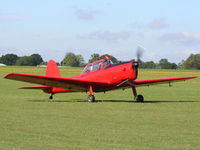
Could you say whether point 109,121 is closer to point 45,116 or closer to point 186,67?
point 45,116

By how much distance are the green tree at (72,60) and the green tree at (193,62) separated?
3326 cm

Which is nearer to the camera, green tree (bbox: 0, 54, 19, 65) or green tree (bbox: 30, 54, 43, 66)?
green tree (bbox: 30, 54, 43, 66)

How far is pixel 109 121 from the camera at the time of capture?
11422mm

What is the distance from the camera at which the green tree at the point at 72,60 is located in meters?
145

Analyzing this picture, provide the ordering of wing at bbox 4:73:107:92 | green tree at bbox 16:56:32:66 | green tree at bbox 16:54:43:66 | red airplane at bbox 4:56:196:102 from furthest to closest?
green tree at bbox 16:54:43:66
green tree at bbox 16:56:32:66
red airplane at bbox 4:56:196:102
wing at bbox 4:73:107:92

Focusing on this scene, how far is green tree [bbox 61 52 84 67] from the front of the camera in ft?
474

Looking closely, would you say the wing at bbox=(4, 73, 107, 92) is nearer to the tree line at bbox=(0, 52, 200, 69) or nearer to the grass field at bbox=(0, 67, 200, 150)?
the grass field at bbox=(0, 67, 200, 150)

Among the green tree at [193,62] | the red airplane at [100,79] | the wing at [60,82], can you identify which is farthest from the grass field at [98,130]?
the green tree at [193,62]

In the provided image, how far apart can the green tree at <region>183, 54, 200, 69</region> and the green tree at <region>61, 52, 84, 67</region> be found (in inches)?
1310

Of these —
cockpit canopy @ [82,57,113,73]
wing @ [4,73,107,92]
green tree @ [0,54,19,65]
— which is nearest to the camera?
wing @ [4,73,107,92]

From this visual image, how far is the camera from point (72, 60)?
A: 147 metres

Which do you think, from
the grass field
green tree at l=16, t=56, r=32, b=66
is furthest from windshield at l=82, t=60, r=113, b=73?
green tree at l=16, t=56, r=32, b=66

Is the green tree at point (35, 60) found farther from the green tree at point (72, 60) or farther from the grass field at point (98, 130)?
the grass field at point (98, 130)

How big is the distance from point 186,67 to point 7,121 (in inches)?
5228
